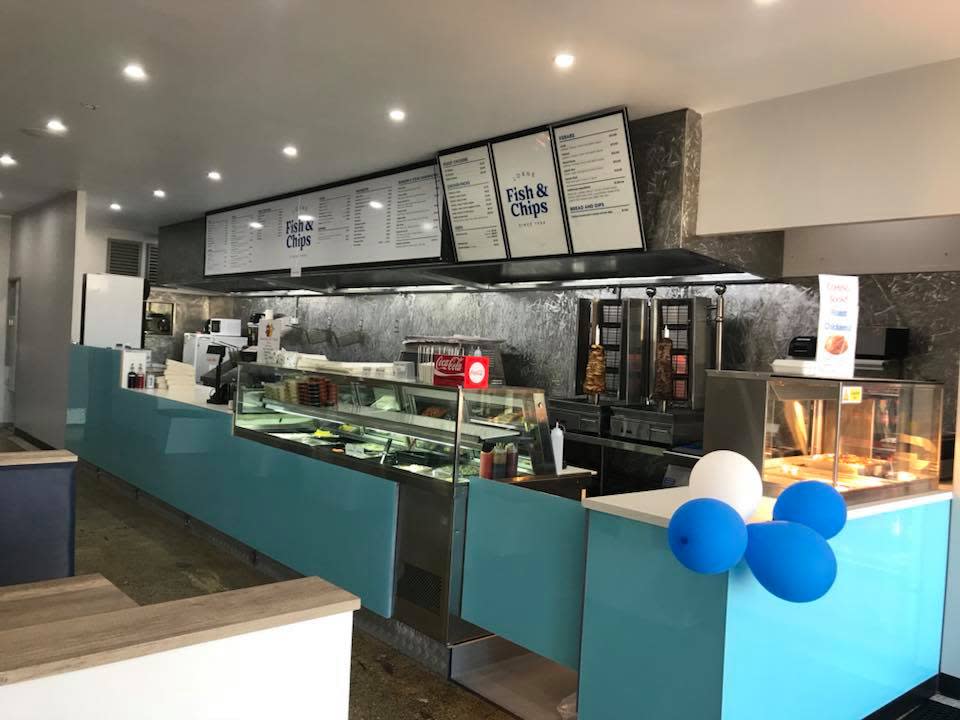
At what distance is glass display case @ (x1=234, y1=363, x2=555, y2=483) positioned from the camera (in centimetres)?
321

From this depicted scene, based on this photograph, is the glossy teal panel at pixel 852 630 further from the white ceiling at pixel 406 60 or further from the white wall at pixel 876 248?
the white ceiling at pixel 406 60

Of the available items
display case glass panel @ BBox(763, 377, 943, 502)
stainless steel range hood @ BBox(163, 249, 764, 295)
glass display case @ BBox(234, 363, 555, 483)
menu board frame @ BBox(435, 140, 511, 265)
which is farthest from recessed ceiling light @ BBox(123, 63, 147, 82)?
display case glass panel @ BBox(763, 377, 943, 502)

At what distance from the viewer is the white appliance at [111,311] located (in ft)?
25.1

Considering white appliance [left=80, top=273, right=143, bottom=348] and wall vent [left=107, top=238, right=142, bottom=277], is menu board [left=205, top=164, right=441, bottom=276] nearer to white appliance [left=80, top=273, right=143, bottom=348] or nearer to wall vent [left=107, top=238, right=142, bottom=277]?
white appliance [left=80, top=273, right=143, bottom=348]

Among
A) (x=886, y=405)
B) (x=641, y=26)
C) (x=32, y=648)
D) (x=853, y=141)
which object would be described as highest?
(x=641, y=26)

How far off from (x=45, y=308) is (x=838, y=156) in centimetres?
802

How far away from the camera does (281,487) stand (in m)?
4.16

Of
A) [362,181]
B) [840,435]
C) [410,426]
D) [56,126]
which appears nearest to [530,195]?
[410,426]

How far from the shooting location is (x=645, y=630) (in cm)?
231

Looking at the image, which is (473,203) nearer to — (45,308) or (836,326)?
(836,326)

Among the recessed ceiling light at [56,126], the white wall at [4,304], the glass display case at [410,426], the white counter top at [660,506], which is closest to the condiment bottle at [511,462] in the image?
the glass display case at [410,426]

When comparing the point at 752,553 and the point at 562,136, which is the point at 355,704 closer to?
the point at 752,553

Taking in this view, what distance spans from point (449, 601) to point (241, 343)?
674cm

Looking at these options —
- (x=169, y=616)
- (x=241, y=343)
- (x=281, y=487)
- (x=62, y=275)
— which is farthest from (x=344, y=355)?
(x=169, y=616)
